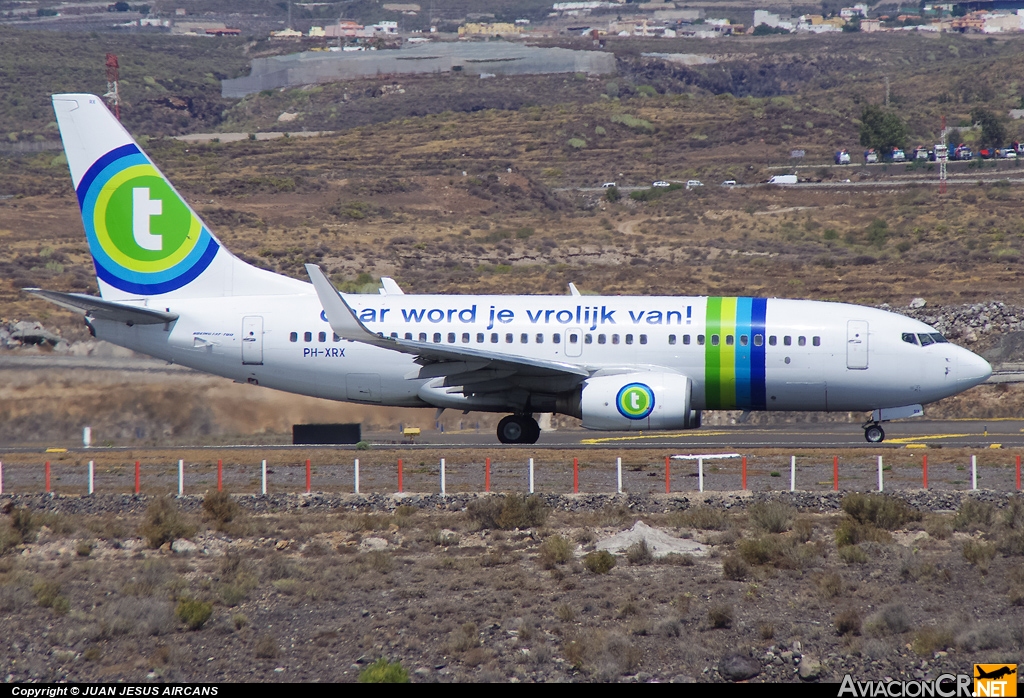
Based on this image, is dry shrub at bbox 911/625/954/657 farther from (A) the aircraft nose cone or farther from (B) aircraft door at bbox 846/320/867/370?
(A) the aircraft nose cone

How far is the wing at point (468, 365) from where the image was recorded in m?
28.9

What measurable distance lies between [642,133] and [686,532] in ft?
356

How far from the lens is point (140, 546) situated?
22.4 meters

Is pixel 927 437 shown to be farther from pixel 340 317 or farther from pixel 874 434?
pixel 340 317

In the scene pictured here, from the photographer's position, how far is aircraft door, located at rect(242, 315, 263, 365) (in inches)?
1256

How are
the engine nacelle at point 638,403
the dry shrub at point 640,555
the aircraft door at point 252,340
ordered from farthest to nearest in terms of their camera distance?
the aircraft door at point 252,340 < the engine nacelle at point 638,403 < the dry shrub at point 640,555

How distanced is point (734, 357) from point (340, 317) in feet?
31.6

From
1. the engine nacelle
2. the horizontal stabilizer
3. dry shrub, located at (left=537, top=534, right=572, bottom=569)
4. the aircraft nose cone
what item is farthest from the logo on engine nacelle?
the horizontal stabilizer

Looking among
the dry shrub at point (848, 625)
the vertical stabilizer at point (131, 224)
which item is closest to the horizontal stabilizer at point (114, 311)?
the vertical stabilizer at point (131, 224)

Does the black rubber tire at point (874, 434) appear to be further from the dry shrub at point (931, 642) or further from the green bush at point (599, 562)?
the dry shrub at point (931, 642)

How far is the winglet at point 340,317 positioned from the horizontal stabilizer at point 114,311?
16.9 ft

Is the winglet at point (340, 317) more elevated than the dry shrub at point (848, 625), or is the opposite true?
the winglet at point (340, 317)

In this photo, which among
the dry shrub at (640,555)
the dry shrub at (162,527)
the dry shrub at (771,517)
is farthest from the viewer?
the dry shrub at (771,517)

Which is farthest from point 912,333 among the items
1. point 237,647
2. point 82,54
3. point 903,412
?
point 82,54
